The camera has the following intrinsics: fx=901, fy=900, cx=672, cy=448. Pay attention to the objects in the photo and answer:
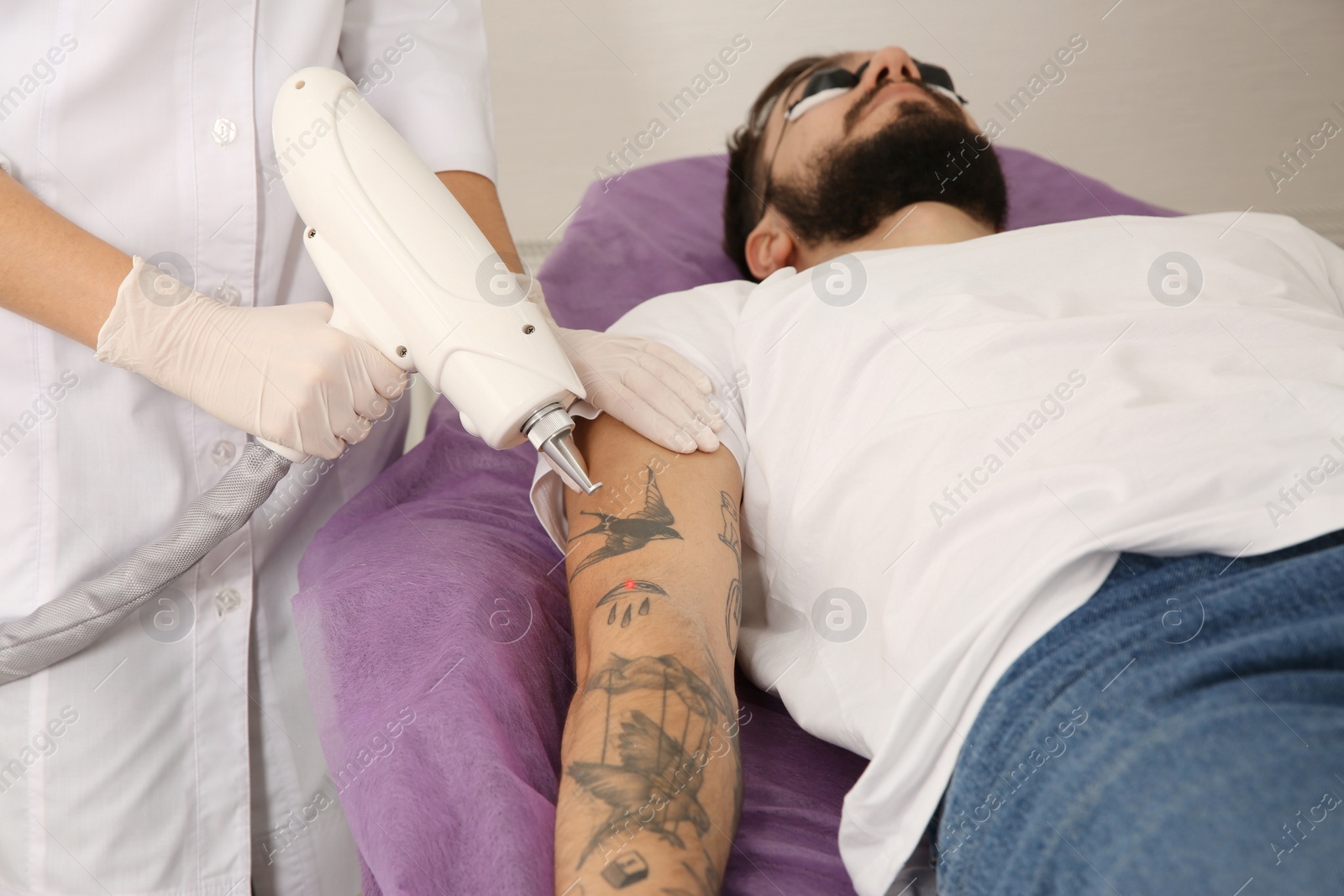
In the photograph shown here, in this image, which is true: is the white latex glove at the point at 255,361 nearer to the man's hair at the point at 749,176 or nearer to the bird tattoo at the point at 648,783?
the bird tattoo at the point at 648,783

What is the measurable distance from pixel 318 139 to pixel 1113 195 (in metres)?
1.62

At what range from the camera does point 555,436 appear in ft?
2.57

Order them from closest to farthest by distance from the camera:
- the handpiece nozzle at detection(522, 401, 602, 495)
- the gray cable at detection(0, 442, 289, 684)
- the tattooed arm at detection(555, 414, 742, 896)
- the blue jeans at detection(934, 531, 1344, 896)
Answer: the blue jeans at detection(934, 531, 1344, 896) < the tattooed arm at detection(555, 414, 742, 896) < the handpiece nozzle at detection(522, 401, 602, 495) < the gray cable at detection(0, 442, 289, 684)

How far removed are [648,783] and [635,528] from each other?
287 millimetres

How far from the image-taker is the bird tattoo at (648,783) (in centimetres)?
69

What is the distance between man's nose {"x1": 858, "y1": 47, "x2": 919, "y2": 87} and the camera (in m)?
1.48

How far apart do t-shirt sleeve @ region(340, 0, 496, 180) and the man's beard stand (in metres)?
0.55

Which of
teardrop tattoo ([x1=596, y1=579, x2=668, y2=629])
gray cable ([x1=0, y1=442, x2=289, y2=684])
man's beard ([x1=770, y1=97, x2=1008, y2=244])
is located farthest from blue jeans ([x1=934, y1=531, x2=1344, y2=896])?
man's beard ([x1=770, y1=97, x2=1008, y2=244])

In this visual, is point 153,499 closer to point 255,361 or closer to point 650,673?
point 255,361

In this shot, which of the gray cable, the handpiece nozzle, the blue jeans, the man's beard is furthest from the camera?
the man's beard

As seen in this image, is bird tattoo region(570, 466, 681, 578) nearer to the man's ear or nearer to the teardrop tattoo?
the teardrop tattoo

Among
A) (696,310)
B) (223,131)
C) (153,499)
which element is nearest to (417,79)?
(223,131)

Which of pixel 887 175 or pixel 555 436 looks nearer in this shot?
pixel 555 436

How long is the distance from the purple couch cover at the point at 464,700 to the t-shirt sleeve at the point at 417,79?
411 millimetres
